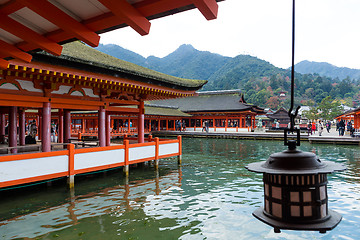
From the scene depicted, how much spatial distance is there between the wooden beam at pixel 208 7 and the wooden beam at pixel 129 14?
70 centimetres

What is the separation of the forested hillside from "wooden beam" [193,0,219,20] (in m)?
99.3

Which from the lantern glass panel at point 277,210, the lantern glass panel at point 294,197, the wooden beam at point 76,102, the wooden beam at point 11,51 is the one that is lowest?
the lantern glass panel at point 277,210

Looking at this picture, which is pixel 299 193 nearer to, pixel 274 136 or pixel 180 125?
pixel 274 136

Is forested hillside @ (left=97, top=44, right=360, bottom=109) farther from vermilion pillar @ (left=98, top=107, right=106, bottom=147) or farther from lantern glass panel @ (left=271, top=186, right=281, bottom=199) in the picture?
lantern glass panel @ (left=271, top=186, right=281, bottom=199)

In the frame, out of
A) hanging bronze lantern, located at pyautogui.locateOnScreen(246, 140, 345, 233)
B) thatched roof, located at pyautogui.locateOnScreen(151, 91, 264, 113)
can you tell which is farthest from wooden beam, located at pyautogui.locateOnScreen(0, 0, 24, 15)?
thatched roof, located at pyautogui.locateOnScreen(151, 91, 264, 113)

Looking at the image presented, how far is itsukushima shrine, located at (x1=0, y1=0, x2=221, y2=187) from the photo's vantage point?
2.79 m

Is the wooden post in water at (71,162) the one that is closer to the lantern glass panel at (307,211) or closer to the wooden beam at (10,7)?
the wooden beam at (10,7)

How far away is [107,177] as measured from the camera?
455 inches

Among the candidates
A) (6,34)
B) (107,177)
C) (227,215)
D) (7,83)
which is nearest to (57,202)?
(107,177)

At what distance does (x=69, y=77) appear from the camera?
897cm

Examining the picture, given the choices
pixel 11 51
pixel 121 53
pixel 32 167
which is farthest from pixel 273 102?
pixel 121 53

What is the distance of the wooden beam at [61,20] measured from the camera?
2748mm

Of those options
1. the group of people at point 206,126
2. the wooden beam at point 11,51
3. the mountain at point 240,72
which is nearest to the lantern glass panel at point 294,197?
the wooden beam at point 11,51

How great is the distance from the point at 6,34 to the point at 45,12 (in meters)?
1.15
